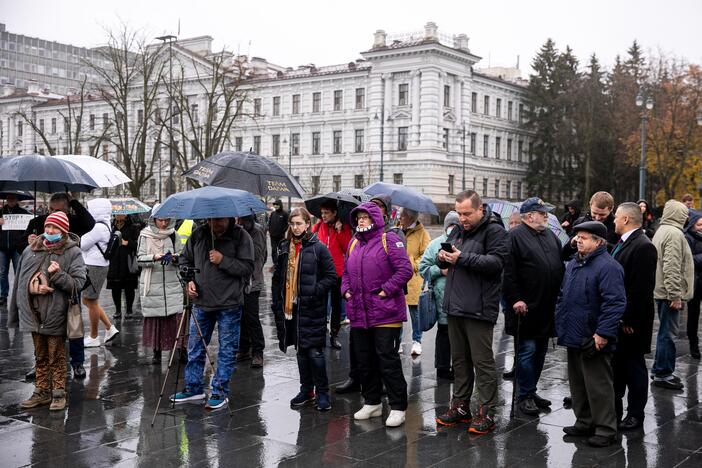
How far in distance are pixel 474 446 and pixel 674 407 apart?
2.63 m

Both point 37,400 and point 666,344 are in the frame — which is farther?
point 666,344

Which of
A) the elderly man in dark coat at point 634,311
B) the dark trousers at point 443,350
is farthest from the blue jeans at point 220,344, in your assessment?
the elderly man in dark coat at point 634,311

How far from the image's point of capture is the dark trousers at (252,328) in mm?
9633

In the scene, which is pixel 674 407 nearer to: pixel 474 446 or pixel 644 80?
pixel 474 446

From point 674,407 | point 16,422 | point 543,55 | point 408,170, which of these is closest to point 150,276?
point 16,422

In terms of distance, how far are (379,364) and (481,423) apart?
108 cm

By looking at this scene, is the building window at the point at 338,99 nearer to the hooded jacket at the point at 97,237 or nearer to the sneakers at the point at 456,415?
the hooded jacket at the point at 97,237

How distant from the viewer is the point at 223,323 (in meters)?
7.63

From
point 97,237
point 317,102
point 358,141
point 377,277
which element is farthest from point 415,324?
point 317,102

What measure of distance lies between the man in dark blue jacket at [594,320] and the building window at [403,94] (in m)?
53.1

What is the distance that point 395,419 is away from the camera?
7.00 m

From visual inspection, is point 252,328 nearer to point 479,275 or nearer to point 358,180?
point 479,275

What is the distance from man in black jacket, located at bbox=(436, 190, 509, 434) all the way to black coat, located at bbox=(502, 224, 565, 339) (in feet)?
1.49

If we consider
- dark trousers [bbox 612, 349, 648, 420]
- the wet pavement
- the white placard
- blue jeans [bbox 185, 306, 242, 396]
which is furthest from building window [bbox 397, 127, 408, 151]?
dark trousers [bbox 612, 349, 648, 420]
